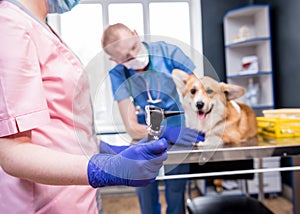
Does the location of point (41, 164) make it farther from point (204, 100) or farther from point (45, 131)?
point (204, 100)

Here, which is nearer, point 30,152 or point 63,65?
point 30,152

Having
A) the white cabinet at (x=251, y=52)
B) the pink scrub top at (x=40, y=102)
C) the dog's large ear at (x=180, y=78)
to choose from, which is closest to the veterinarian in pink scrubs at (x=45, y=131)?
the pink scrub top at (x=40, y=102)

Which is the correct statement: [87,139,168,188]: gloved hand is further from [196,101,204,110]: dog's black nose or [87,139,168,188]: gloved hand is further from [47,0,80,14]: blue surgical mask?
[47,0,80,14]: blue surgical mask

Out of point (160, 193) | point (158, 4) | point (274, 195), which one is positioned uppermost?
point (158, 4)

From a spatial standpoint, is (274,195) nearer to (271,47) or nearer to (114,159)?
(271,47)

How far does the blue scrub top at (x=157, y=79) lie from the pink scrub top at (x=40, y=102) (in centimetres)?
8

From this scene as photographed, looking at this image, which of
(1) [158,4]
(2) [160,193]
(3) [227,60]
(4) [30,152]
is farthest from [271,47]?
(4) [30,152]

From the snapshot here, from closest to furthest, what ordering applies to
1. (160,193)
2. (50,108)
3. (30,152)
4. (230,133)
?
(30,152) < (50,108) < (230,133) < (160,193)

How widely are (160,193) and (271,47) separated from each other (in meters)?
1.77

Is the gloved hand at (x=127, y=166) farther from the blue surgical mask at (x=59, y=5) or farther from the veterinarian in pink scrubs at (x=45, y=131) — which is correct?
the blue surgical mask at (x=59, y=5)

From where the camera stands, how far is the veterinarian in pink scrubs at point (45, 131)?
1.41 ft

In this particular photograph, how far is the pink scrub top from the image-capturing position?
0.44 m

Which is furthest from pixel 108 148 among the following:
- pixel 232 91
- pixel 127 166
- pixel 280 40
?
pixel 280 40

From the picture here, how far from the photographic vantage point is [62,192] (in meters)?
0.56
